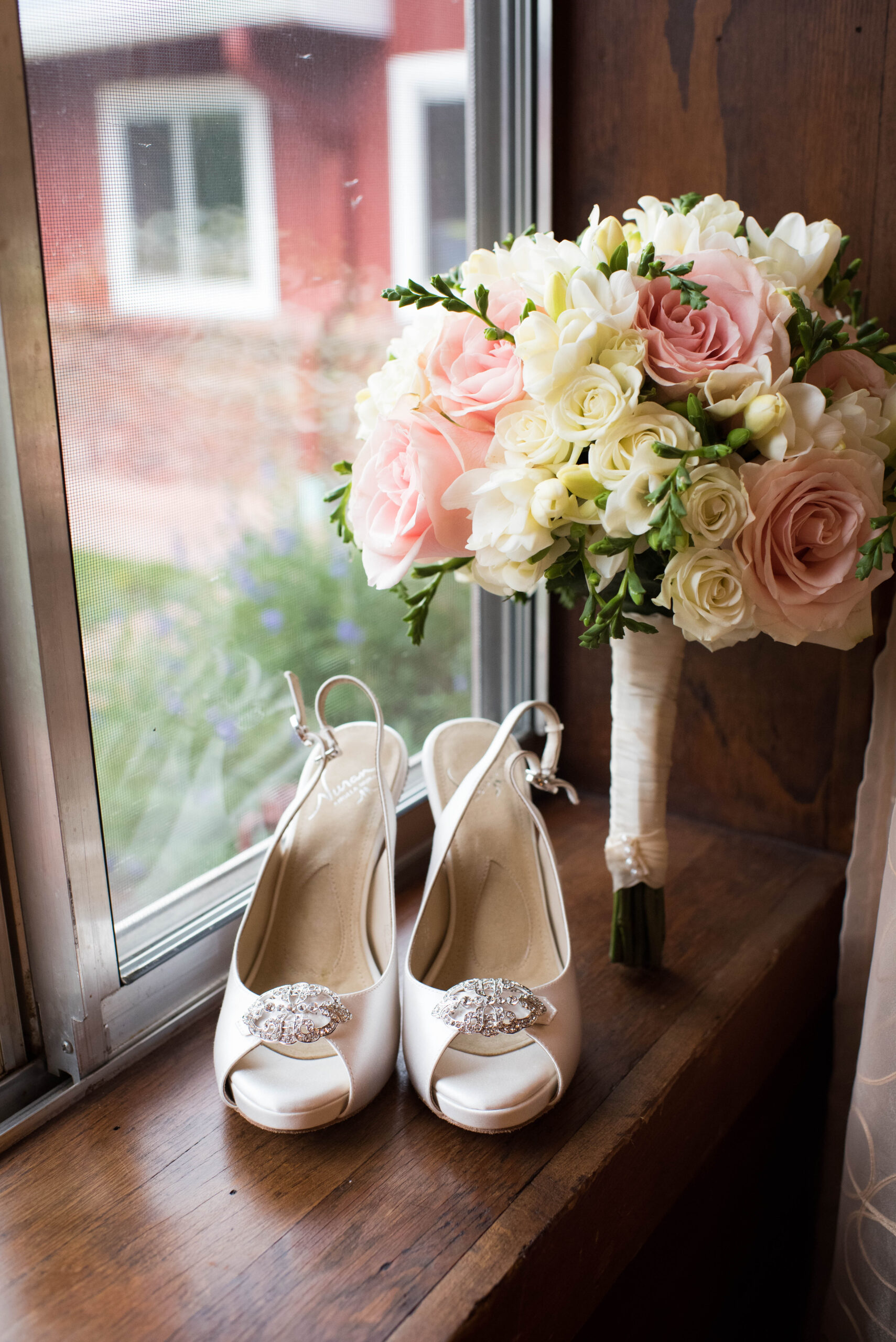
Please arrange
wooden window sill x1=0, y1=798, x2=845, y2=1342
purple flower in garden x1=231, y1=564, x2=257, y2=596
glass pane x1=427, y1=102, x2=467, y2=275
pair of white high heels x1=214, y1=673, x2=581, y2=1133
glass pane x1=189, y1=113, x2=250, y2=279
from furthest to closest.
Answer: glass pane x1=427, y1=102, x2=467, y2=275 < purple flower in garden x1=231, y1=564, x2=257, y2=596 < glass pane x1=189, y1=113, x2=250, y2=279 < pair of white high heels x1=214, y1=673, x2=581, y2=1133 < wooden window sill x1=0, y1=798, x2=845, y2=1342

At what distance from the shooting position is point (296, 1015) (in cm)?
72

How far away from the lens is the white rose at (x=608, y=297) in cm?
67

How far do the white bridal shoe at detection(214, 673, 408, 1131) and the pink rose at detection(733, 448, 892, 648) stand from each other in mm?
385

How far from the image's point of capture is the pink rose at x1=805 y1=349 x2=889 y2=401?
754 mm

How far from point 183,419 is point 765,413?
499mm

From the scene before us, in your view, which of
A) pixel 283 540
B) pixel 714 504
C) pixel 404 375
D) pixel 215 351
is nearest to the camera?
pixel 714 504

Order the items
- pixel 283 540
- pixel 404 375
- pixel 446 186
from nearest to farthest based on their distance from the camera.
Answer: pixel 404 375
pixel 283 540
pixel 446 186

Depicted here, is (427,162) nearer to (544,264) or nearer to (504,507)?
(544,264)

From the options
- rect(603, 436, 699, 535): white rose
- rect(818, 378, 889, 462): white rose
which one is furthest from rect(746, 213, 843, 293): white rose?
rect(603, 436, 699, 535): white rose

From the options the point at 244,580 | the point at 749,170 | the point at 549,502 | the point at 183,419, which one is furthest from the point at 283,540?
the point at 749,170

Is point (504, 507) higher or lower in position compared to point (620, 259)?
lower

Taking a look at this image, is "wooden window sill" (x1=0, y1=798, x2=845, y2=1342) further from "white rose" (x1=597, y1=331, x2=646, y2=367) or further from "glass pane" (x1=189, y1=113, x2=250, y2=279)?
"glass pane" (x1=189, y1=113, x2=250, y2=279)

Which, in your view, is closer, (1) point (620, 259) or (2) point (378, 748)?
(1) point (620, 259)

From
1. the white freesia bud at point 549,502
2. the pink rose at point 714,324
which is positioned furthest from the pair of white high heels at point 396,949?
the pink rose at point 714,324
